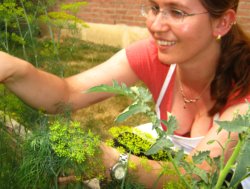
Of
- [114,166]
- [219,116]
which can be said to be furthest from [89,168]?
[219,116]

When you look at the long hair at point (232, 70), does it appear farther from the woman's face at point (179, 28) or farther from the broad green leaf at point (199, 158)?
the broad green leaf at point (199, 158)

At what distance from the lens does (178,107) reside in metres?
1.59

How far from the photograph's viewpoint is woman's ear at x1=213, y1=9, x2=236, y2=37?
1.31m

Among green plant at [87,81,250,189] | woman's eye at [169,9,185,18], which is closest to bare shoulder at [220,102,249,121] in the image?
woman's eye at [169,9,185,18]

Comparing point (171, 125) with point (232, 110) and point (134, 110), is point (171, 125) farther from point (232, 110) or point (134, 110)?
point (232, 110)

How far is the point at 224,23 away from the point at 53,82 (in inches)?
22.2

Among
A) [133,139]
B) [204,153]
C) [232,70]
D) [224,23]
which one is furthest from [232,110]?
[204,153]

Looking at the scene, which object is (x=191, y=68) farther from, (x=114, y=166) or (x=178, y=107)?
(x=114, y=166)

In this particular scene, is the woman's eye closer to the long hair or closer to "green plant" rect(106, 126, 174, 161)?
the long hair

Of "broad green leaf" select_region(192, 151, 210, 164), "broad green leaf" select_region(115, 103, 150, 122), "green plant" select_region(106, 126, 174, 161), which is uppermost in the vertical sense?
"broad green leaf" select_region(115, 103, 150, 122)

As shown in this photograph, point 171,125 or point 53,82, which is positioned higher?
point 171,125

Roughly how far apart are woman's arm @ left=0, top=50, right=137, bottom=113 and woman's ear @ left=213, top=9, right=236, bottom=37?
394mm

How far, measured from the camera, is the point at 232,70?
1.41 meters

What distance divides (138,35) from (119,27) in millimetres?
336
